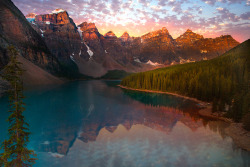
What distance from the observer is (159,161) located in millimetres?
22375

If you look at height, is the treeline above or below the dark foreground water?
above

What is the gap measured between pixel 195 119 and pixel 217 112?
33.9ft

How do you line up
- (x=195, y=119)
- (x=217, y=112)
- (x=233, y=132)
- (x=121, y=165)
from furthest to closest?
(x=217, y=112)
(x=195, y=119)
(x=233, y=132)
(x=121, y=165)

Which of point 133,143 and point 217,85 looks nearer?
point 133,143

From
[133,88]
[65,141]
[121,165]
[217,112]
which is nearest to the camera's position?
[121,165]

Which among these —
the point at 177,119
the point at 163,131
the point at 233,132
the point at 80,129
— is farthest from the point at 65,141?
the point at 233,132

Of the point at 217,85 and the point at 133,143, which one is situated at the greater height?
the point at 217,85

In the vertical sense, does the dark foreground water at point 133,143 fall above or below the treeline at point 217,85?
below

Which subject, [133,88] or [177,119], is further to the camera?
[133,88]

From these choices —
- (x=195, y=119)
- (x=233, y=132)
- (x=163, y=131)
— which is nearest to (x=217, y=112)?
(x=195, y=119)

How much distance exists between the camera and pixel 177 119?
44000mm

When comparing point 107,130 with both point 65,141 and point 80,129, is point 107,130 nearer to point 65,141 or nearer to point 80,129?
point 80,129

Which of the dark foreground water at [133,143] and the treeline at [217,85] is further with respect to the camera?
the treeline at [217,85]

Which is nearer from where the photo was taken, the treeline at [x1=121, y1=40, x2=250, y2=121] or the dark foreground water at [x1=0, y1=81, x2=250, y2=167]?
the dark foreground water at [x1=0, y1=81, x2=250, y2=167]
